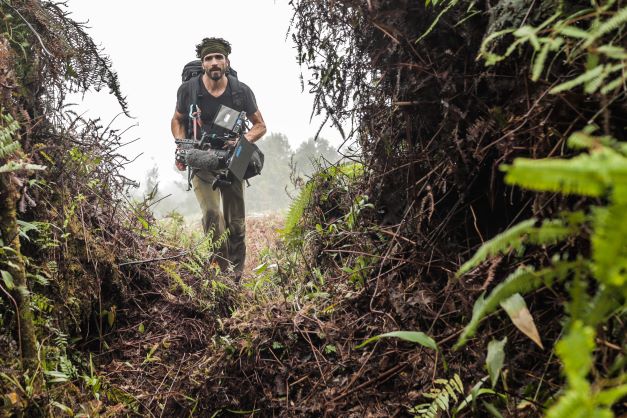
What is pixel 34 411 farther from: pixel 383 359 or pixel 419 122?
pixel 419 122

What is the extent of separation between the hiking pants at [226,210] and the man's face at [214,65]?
4.65 feet

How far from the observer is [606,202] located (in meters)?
1.34

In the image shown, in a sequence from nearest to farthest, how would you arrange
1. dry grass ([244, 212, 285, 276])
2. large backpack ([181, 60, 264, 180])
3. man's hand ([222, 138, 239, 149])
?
1. man's hand ([222, 138, 239, 149])
2. large backpack ([181, 60, 264, 180])
3. dry grass ([244, 212, 285, 276])

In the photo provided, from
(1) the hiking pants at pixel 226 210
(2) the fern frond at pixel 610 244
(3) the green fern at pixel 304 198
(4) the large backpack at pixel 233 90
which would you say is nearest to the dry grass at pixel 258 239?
(1) the hiking pants at pixel 226 210

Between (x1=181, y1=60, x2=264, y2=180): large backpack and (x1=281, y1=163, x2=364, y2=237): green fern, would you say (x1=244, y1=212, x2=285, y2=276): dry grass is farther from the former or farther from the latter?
(x1=281, y1=163, x2=364, y2=237): green fern

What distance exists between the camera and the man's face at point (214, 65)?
6.70 meters

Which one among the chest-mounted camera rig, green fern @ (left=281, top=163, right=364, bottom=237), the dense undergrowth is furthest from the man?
the dense undergrowth

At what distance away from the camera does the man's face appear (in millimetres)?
6695

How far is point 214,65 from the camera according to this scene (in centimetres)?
670

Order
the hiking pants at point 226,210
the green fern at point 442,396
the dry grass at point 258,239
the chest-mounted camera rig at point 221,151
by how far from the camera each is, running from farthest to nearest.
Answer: the dry grass at point 258,239 → the hiking pants at point 226,210 → the chest-mounted camera rig at point 221,151 → the green fern at point 442,396

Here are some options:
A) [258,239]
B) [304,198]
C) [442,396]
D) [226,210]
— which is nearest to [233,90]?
[226,210]

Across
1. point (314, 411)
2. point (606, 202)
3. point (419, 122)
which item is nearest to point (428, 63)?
point (419, 122)

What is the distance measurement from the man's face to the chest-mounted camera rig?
0.66 m

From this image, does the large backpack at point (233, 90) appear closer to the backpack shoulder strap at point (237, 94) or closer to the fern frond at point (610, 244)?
the backpack shoulder strap at point (237, 94)
